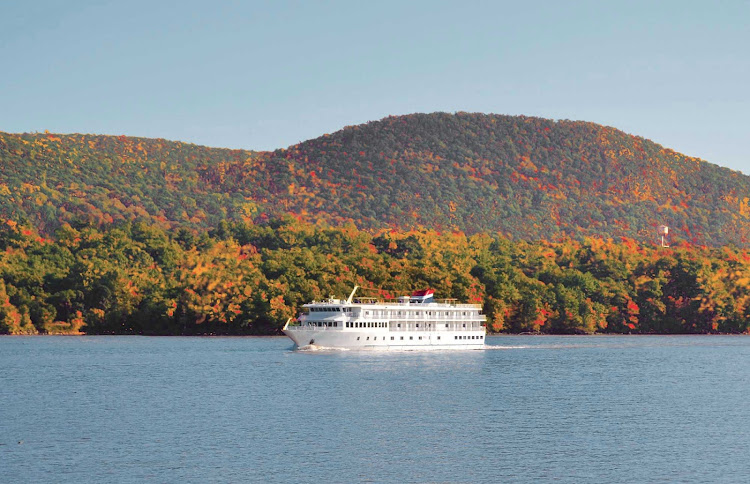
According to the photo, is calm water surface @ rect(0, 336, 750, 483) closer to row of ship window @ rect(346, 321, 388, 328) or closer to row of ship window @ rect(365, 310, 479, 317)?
row of ship window @ rect(346, 321, 388, 328)

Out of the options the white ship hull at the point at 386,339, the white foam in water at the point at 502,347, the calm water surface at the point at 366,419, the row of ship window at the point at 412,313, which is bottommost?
the calm water surface at the point at 366,419

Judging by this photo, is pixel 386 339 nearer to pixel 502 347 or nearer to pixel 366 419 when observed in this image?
pixel 502 347

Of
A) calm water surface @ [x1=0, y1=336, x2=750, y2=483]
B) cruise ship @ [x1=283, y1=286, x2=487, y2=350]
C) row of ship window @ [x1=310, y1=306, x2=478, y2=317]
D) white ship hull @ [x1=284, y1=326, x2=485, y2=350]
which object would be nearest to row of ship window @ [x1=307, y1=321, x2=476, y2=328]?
cruise ship @ [x1=283, y1=286, x2=487, y2=350]

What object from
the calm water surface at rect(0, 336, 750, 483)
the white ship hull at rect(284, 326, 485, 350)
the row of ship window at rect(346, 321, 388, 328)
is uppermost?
the row of ship window at rect(346, 321, 388, 328)

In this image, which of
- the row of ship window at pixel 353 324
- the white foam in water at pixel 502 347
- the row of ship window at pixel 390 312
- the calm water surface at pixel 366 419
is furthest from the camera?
the white foam in water at pixel 502 347

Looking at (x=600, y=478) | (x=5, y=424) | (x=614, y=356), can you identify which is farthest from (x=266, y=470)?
(x=614, y=356)

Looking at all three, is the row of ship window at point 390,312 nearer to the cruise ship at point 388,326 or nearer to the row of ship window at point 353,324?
the cruise ship at point 388,326

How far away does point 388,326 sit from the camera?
145625mm

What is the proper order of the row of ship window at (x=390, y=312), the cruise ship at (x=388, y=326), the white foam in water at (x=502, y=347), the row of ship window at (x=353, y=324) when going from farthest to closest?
1. the white foam in water at (x=502, y=347)
2. the row of ship window at (x=390, y=312)
3. the row of ship window at (x=353, y=324)
4. the cruise ship at (x=388, y=326)

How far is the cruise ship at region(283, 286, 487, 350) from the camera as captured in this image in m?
139

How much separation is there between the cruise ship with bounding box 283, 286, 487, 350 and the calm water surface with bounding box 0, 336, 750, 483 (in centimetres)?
308

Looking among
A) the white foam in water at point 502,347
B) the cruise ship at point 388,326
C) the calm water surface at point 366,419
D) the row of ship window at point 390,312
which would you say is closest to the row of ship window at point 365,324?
the cruise ship at point 388,326

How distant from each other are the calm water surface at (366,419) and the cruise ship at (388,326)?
10.1 feet

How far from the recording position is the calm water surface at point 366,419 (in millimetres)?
59781
